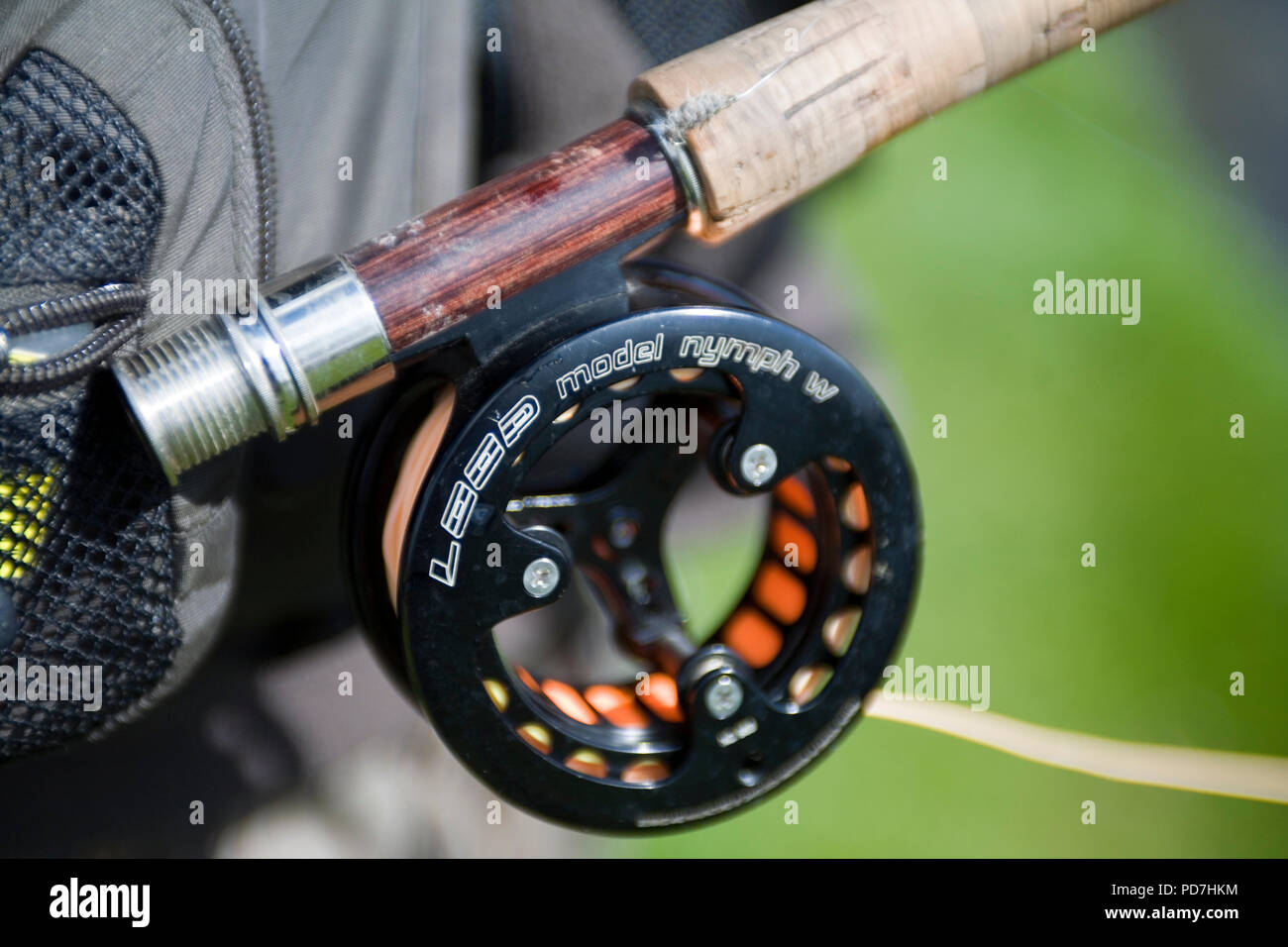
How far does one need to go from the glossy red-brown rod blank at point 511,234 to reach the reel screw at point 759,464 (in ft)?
0.54

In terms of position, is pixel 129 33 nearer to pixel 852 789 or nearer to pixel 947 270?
pixel 947 270

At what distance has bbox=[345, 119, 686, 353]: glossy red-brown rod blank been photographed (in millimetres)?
681

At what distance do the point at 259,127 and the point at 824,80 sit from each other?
0.39 metres

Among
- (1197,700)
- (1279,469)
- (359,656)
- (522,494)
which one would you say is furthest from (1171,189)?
(359,656)

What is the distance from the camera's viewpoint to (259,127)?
2.53ft

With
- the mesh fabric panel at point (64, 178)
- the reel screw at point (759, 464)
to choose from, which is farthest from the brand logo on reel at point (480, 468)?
the mesh fabric panel at point (64, 178)

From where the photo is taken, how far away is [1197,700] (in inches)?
43.8

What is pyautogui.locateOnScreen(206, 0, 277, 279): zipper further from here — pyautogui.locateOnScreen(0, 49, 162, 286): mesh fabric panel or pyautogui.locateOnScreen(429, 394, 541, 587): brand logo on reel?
pyautogui.locateOnScreen(429, 394, 541, 587): brand logo on reel

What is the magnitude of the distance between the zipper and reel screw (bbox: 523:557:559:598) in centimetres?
29

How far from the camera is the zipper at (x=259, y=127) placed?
2.47 ft

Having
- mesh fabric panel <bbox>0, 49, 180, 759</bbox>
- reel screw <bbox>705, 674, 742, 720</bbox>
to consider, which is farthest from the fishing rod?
mesh fabric panel <bbox>0, 49, 180, 759</bbox>
